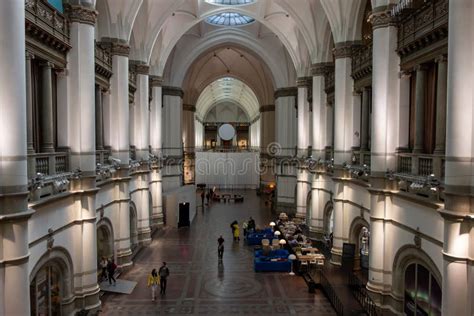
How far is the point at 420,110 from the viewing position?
1214cm

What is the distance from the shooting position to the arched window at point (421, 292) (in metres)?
10.3

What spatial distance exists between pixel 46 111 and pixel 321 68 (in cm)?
1484

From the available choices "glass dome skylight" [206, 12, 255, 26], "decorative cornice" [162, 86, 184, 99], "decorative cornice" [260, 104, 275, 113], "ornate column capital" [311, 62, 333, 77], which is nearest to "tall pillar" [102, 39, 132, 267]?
"ornate column capital" [311, 62, 333, 77]

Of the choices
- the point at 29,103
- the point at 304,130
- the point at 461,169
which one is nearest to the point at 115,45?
the point at 29,103

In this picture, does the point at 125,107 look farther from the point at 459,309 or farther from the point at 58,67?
the point at 459,309

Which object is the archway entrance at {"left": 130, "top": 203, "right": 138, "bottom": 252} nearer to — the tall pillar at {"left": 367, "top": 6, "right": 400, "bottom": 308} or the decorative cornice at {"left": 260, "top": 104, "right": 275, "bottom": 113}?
the tall pillar at {"left": 367, "top": 6, "right": 400, "bottom": 308}

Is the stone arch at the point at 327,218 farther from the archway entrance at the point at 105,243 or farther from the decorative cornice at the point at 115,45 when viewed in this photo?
the decorative cornice at the point at 115,45

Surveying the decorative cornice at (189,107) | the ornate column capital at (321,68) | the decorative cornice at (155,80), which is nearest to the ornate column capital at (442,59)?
the ornate column capital at (321,68)

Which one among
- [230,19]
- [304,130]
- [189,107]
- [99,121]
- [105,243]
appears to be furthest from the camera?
[189,107]

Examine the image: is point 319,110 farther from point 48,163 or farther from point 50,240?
point 50,240

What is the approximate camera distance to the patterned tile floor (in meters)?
13.5

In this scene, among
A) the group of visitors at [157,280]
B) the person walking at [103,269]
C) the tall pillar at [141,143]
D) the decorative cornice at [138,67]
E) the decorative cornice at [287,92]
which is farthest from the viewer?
the decorative cornice at [287,92]

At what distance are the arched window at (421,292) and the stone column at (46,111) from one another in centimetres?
1101

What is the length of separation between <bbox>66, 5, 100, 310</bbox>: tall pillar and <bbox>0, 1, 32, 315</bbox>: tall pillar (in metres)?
4.31
